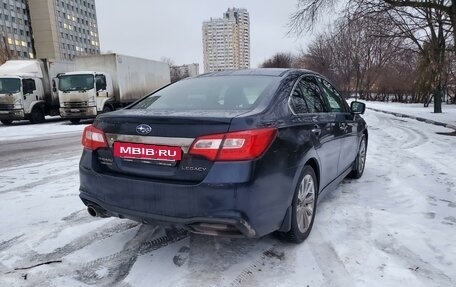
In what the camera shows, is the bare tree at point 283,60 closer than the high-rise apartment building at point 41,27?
Yes

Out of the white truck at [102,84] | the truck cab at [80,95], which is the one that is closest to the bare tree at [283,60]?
the white truck at [102,84]

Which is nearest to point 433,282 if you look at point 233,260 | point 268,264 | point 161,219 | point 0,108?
point 268,264

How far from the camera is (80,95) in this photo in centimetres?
1752

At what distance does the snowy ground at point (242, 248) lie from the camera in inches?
111

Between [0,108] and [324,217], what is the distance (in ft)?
61.1

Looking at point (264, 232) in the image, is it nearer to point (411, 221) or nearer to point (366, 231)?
point (366, 231)

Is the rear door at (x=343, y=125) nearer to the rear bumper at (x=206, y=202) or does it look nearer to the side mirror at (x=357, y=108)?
the side mirror at (x=357, y=108)

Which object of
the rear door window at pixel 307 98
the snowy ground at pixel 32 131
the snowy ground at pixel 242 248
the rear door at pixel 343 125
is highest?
the rear door window at pixel 307 98

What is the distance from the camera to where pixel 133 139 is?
2873 millimetres

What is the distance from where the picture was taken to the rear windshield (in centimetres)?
324

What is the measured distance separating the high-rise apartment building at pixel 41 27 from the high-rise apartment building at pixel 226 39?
42.2m

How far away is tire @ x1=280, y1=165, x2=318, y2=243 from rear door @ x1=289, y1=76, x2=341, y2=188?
0.28 meters

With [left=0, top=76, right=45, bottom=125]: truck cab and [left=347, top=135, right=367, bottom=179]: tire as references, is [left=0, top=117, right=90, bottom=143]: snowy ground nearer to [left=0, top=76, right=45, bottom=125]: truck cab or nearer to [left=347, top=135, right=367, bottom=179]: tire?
[left=0, top=76, right=45, bottom=125]: truck cab

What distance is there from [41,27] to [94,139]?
393ft
